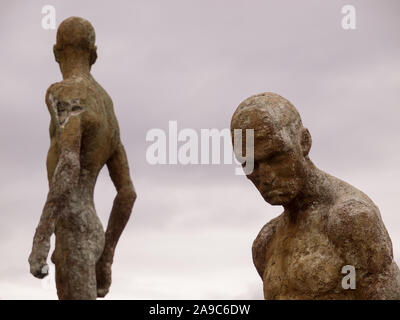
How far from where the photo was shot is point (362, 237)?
11.2 metres

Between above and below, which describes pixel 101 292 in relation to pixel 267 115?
below

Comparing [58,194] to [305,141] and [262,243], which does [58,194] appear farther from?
[305,141]

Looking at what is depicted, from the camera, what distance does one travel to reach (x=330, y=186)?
11930mm

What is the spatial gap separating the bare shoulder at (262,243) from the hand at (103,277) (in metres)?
1.88

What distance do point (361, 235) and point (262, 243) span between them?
5.85ft

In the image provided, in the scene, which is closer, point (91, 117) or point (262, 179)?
point (262, 179)

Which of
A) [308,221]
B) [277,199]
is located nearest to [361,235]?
[308,221]

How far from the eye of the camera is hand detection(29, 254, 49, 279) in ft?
40.0

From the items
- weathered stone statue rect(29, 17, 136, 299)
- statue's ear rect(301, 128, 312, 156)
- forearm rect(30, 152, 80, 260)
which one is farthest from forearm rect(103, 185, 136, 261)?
statue's ear rect(301, 128, 312, 156)

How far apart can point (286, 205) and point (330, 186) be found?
1.69 ft

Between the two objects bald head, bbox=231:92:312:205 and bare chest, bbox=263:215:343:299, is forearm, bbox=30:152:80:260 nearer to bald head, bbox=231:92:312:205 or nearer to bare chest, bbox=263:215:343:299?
bald head, bbox=231:92:312:205
